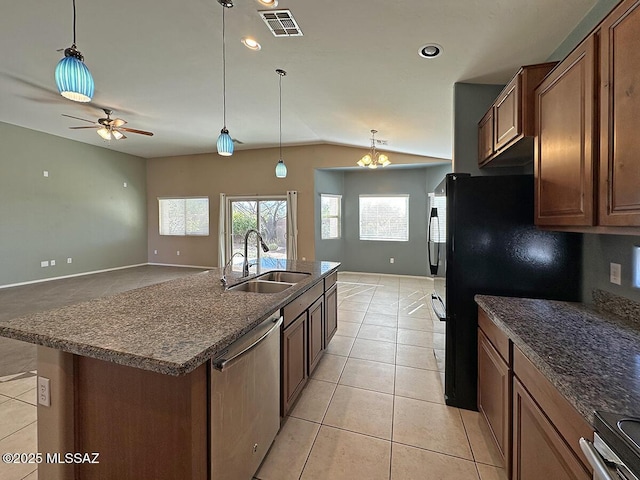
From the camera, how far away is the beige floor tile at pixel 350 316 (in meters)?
3.96

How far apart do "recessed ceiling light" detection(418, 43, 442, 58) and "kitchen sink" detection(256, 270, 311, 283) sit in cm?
211

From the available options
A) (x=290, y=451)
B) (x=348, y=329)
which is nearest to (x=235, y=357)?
(x=290, y=451)

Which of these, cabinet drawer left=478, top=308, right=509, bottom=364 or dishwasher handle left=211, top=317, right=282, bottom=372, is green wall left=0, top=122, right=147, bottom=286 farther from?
cabinet drawer left=478, top=308, right=509, bottom=364

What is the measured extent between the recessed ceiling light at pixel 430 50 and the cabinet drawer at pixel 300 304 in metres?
2.17

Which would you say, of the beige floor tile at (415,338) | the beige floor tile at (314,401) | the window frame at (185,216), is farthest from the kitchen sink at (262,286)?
the window frame at (185,216)

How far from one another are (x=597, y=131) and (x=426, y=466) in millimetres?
1915

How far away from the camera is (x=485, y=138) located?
8.07 ft

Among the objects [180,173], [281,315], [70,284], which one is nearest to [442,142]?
[281,315]

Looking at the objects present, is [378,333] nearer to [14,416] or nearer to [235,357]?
[235,357]

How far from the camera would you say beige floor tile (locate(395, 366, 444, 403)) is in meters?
2.25

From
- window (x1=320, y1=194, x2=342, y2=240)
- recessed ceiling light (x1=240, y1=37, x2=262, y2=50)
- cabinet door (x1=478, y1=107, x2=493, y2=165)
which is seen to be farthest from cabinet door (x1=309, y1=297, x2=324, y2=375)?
window (x1=320, y1=194, x2=342, y2=240)

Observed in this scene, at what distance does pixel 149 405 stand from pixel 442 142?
516 centimetres

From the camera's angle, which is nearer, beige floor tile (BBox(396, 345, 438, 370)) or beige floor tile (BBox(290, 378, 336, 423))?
beige floor tile (BBox(290, 378, 336, 423))

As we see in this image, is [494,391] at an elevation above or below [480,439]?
above
